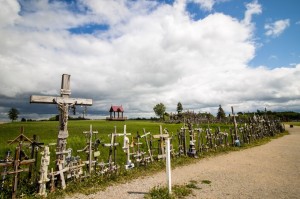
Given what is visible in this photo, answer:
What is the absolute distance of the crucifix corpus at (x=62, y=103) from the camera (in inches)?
381

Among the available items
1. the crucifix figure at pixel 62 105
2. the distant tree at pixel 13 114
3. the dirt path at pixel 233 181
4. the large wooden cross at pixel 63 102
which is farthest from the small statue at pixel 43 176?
the distant tree at pixel 13 114

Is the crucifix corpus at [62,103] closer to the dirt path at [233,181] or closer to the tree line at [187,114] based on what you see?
the dirt path at [233,181]

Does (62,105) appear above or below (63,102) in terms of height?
below

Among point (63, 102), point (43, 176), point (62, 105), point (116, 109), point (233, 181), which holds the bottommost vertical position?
point (233, 181)

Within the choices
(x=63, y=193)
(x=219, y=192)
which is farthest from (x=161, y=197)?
(x=63, y=193)

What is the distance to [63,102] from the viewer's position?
1017 cm

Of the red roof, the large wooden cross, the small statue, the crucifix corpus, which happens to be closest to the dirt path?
the small statue

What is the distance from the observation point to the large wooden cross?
9727 millimetres

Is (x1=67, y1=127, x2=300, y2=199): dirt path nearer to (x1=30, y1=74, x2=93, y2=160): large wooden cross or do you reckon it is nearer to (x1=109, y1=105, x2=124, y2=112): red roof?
(x1=30, y1=74, x2=93, y2=160): large wooden cross

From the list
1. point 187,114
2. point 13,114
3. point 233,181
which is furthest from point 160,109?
point 233,181

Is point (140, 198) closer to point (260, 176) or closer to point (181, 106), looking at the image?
point (260, 176)

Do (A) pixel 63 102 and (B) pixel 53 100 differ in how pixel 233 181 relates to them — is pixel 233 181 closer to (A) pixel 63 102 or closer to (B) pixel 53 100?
(A) pixel 63 102

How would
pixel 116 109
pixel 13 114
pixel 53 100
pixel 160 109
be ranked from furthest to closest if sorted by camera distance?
1. pixel 160 109
2. pixel 13 114
3. pixel 116 109
4. pixel 53 100

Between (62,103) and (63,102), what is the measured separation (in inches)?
2.6
